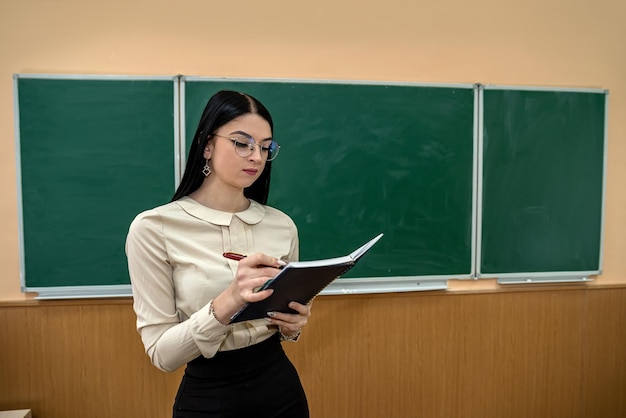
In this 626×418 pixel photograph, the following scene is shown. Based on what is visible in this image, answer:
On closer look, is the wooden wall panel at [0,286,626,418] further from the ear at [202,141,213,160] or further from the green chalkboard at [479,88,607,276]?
the ear at [202,141,213,160]

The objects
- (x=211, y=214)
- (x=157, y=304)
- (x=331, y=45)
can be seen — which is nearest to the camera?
(x=157, y=304)

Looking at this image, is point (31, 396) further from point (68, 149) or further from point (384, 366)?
point (384, 366)

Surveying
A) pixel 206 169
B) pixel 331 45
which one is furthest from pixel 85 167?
pixel 331 45

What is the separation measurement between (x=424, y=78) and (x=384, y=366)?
1685mm

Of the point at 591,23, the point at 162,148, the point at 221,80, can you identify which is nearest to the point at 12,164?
the point at 162,148

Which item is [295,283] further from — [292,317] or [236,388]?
[236,388]

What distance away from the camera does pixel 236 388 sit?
3.53 ft

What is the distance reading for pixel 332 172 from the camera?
2.21 metres

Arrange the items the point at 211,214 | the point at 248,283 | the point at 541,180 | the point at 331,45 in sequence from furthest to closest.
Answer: the point at 541,180, the point at 331,45, the point at 211,214, the point at 248,283

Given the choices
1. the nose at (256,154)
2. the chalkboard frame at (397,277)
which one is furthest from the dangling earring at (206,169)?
the chalkboard frame at (397,277)

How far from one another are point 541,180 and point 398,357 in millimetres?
1353

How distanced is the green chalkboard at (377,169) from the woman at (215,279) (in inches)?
38.7

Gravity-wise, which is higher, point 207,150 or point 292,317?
point 207,150

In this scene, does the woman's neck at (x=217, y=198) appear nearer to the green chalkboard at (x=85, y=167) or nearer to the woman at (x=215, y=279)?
the woman at (x=215, y=279)
